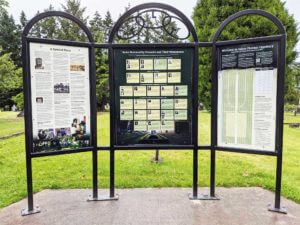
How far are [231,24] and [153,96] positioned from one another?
271 inches

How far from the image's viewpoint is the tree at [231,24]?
8766 millimetres

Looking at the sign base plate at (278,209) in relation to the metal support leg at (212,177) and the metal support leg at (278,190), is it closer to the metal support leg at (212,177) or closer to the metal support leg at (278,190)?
the metal support leg at (278,190)

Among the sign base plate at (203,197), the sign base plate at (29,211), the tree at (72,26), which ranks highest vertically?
the tree at (72,26)

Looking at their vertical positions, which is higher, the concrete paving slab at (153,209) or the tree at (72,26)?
the tree at (72,26)

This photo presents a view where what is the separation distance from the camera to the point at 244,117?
3461 mm

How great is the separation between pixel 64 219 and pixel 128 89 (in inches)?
74.5

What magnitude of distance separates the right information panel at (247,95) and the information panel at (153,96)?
0.49 metres

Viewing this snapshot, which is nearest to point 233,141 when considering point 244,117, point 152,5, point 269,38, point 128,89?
point 244,117

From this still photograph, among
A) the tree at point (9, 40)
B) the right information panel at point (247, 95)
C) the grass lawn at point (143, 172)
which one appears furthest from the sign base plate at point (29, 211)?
the tree at point (9, 40)

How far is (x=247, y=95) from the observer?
11.2ft

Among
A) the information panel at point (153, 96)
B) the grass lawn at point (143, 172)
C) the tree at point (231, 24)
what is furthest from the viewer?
the tree at point (231, 24)

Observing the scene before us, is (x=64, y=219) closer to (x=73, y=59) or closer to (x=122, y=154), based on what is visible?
(x=73, y=59)

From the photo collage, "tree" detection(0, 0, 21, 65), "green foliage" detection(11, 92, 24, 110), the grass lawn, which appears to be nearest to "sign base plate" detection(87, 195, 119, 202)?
the grass lawn

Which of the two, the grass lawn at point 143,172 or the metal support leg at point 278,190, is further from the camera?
the grass lawn at point 143,172
